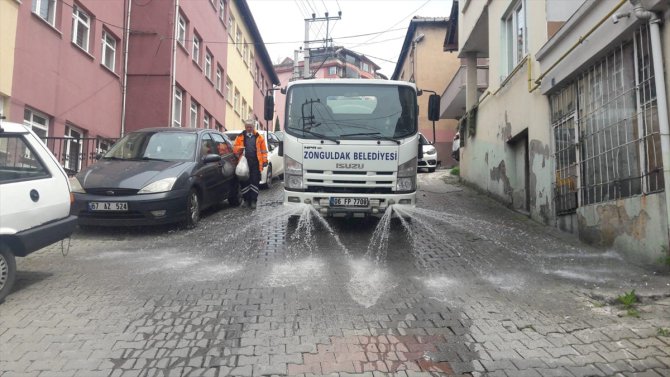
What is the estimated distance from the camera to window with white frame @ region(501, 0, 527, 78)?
35.7ft

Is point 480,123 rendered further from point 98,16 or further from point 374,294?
point 98,16

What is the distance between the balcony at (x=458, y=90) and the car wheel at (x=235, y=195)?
11273 mm

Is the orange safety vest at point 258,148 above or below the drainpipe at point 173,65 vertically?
below

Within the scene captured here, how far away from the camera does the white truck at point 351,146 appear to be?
24.2ft

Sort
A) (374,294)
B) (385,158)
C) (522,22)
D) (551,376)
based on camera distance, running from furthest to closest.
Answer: (522,22), (385,158), (374,294), (551,376)

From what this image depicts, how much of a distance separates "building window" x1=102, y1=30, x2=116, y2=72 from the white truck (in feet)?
34.7

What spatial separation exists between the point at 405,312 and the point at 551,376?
1.46 meters

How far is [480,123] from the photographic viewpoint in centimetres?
1412

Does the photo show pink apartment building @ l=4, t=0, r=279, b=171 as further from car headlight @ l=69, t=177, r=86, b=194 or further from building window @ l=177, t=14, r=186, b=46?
car headlight @ l=69, t=177, r=86, b=194

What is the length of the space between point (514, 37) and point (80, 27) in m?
11.6

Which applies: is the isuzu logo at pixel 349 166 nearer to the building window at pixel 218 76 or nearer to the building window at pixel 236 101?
the building window at pixel 218 76

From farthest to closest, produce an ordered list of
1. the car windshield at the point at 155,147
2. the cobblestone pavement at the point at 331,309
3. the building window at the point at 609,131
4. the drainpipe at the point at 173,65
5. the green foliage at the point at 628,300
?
1. the drainpipe at the point at 173,65
2. the car windshield at the point at 155,147
3. the building window at the point at 609,131
4. the green foliage at the point at 628,300
5. the cobblestone pavement at the point at 331,309

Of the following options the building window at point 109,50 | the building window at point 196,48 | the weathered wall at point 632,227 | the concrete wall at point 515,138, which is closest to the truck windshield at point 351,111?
the weathered wall at point 632,227

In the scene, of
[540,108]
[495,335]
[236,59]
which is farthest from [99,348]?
[236,59]
